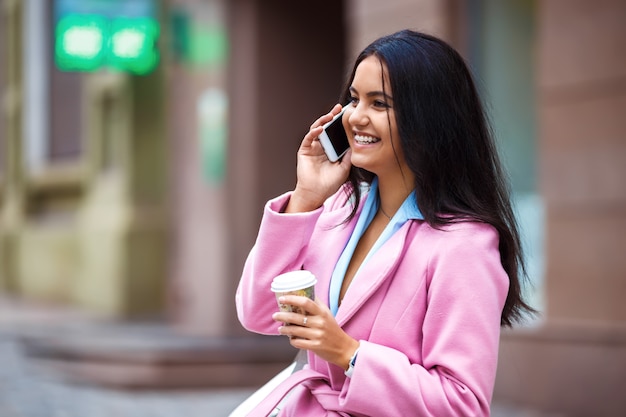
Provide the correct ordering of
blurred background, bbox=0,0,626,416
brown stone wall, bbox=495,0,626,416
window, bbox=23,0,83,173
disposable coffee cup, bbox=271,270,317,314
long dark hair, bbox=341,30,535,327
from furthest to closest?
window, bbox=23,0,83,173 < blurred background, bbox=0,0,626,416 < brown stone wall, bbox=495,0,626,416 < long dark hair, bbox=341,30,535,327 < disposable coffee cup, bbox=271,270,317,314

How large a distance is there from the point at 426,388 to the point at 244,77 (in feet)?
30.2

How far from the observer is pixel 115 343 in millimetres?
10680

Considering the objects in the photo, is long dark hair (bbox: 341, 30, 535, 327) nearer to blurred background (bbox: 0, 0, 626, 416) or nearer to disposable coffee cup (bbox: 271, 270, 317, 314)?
disposable coffee cup (bbox: 271, 270, 317, 314)

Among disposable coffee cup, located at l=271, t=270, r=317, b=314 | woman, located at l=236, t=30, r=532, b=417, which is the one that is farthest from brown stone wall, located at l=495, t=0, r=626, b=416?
disposable coffee cup, located at l=271, t=270, r=317, b=314

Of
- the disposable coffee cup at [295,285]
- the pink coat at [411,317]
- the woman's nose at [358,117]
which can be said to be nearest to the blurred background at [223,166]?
the pink coat at [411,317]

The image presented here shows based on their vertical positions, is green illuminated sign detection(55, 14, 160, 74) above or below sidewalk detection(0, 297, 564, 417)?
above

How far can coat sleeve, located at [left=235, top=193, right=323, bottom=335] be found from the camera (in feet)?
9.03

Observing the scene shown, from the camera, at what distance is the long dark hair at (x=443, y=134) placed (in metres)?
2.59

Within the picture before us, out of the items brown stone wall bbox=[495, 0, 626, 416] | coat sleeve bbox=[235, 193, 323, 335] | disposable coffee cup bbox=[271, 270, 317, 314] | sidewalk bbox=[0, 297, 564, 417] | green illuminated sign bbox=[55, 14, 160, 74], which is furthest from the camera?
green illuminated sign bbox=[55, 14, 160, 74]

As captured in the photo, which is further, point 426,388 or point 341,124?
point 341,124

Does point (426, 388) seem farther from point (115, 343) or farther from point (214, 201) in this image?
point (214, 201)

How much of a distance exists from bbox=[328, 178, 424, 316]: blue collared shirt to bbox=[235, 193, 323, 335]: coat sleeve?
107 mm

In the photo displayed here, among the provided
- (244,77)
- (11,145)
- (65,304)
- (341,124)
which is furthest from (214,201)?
(11,145)

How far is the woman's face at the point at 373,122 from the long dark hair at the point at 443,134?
0.8 inches
